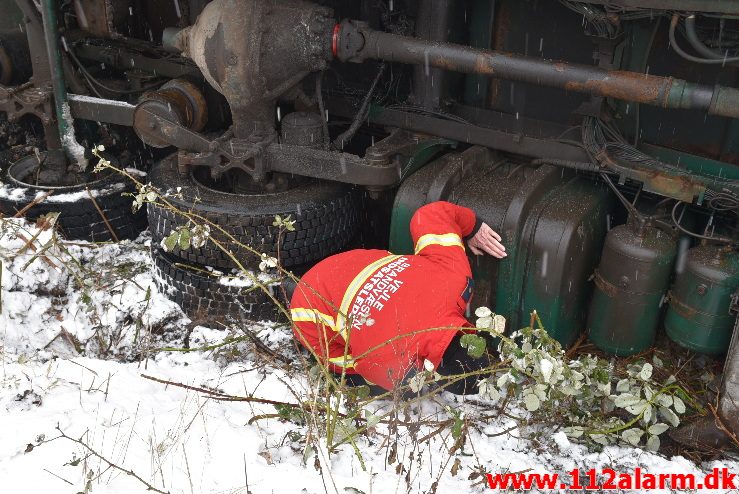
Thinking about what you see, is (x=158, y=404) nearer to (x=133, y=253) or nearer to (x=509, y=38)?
(x=133, y=253)

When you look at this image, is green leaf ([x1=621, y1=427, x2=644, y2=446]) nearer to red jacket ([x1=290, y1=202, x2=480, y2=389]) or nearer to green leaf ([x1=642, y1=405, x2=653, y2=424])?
green leaf ([x1=642, y1=405, x2=653, y2=424])

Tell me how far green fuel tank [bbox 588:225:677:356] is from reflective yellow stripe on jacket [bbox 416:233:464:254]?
0.87m

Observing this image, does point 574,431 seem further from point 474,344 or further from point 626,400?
point 474,344

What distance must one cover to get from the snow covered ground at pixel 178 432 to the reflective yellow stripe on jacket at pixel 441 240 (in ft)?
2.54

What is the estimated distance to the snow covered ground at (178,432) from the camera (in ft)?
9.22

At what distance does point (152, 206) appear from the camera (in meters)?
4.41

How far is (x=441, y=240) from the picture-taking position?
3611 millimetres

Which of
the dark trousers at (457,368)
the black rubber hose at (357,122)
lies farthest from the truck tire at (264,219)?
the dark trousers at (457,368)

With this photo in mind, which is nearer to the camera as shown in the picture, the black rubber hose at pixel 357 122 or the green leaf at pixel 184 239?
the green leaf at pixel 184 239

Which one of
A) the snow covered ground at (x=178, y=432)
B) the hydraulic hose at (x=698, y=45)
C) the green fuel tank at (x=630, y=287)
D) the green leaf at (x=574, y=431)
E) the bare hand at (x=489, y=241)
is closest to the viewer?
the snow covered ground at (x=178, y=432)

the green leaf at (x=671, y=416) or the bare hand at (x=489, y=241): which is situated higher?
the bare hand at (x=489, y=241)

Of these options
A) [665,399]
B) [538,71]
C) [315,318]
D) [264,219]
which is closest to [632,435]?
[665,399]

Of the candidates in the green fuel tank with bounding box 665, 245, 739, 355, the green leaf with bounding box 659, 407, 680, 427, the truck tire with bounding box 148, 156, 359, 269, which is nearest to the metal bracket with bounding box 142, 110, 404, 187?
the truck tire with bounding box 148, 156, 359, 269

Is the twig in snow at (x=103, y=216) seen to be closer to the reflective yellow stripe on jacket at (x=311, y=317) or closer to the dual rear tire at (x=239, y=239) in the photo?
the dual rear tire at (x=239, y=239)
